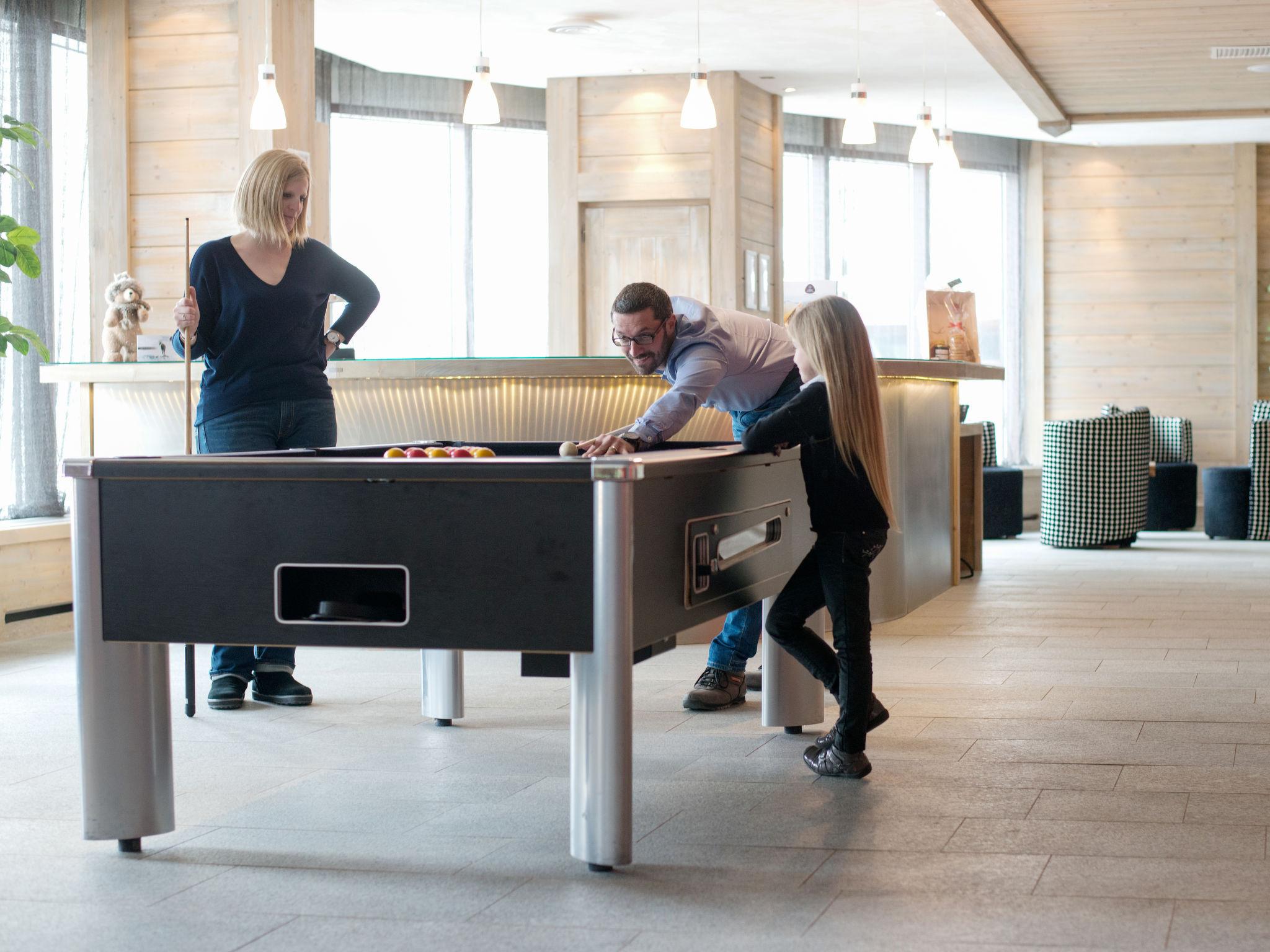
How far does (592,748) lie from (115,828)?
3.01 ft

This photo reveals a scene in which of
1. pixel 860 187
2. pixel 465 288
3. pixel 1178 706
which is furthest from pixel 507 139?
pixel 1178 706

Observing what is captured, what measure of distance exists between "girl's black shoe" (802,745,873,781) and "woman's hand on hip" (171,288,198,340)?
1.88 metres

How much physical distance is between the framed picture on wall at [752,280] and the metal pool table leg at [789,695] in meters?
5.55

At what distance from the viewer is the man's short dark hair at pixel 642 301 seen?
3.34 m

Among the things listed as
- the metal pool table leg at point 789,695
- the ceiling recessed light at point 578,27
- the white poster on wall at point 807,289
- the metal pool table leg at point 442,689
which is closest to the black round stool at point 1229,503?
the white poster on wall at point 807,289

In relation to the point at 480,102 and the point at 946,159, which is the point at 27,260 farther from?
the point at 946,159

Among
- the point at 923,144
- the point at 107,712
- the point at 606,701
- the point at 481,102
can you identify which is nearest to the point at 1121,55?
the point at 923,144

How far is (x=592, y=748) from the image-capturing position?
2.53 metres

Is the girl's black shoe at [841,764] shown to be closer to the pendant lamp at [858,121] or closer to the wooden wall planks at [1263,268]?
the pendant lamp at [858,121]

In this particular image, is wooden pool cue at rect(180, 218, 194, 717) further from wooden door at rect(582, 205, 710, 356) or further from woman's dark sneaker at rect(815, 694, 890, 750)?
wooden door at rect(582, 205, 710, 356)

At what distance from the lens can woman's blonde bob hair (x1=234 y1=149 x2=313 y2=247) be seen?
153 inches

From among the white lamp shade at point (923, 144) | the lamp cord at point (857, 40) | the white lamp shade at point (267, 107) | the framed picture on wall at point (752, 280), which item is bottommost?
the framed picture on wall at point (752, 280)

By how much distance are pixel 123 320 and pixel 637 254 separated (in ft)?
14.1

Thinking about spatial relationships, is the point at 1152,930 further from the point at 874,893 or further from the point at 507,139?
the point at 507,139
